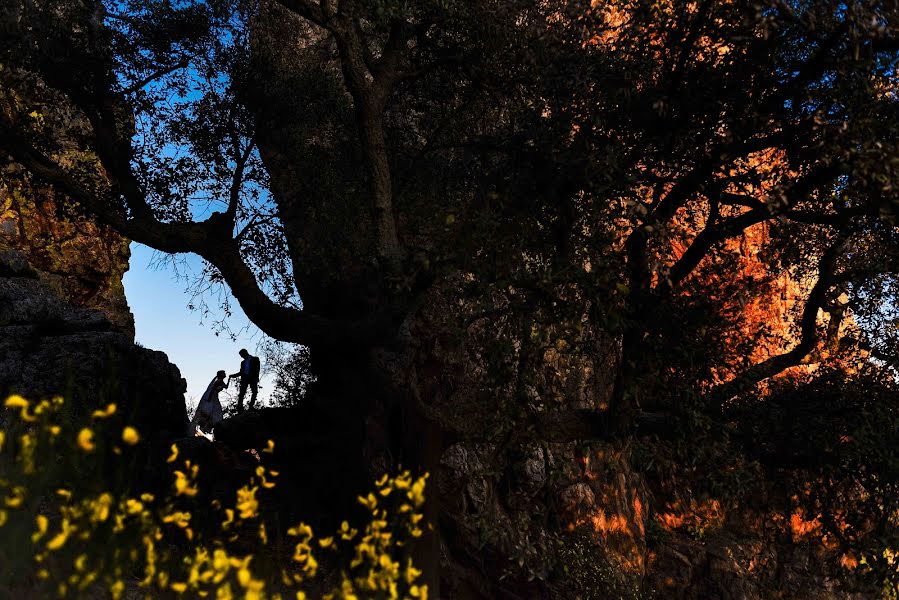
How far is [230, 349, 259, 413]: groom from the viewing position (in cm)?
2589

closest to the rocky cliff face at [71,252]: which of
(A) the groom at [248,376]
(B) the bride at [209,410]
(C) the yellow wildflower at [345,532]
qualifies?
(A) the groom at [248,376]

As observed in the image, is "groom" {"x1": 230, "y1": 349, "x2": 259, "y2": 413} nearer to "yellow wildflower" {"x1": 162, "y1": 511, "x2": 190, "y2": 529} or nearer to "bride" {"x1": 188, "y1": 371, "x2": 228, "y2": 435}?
"bride" {"x1": 188, "y1": 371, "x2": 228, "y2": 435}

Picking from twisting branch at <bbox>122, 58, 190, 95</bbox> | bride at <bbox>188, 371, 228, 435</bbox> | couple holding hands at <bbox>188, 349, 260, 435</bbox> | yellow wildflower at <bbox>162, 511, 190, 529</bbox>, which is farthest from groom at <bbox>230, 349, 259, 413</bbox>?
yellow wildflower at <bbox>162, 511, 190, 529</bbox>

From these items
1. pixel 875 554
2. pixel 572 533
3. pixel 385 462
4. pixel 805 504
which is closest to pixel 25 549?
pixel 385 462

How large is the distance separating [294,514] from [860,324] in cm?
1306

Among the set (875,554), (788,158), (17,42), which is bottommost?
(875,554)

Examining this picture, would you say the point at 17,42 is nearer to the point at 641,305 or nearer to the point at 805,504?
the point at 641,305

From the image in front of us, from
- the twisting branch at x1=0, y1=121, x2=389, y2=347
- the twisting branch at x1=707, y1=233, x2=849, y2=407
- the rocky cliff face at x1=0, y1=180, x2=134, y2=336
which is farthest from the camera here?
the rocky cliff face at x1=0, y1=180, x2=134, y2=336

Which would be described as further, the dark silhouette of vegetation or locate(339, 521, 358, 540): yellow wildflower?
the dark silhouette of vegetation

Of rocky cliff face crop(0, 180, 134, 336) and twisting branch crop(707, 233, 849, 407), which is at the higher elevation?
rocky cliff face crop(0, 180, 134, 336)

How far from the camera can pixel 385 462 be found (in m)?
14.5

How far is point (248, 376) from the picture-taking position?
26.0 m

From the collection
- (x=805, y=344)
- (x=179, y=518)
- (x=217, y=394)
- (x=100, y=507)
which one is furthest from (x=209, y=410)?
(x=100, y=507)

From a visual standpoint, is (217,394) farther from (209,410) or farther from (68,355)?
(68,355)
